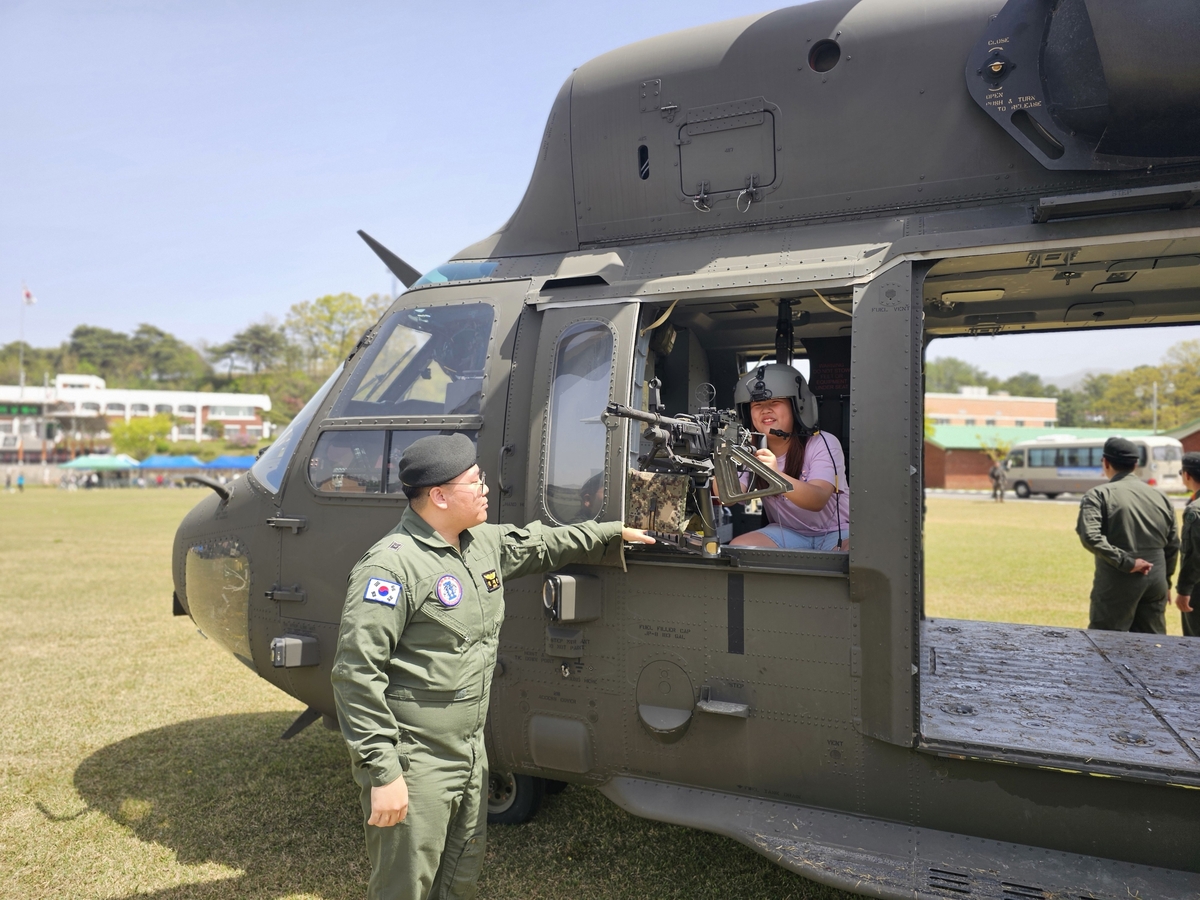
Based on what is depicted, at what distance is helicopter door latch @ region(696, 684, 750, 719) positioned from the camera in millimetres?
3281

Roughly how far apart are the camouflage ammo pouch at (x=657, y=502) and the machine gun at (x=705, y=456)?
0.05m

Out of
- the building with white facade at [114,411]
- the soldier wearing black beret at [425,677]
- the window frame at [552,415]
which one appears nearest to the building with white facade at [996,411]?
the building with white facade at [114,411]

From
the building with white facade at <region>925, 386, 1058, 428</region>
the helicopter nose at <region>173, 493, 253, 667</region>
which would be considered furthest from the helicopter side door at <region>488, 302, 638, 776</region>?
the building with white facade at <region>925, 386, 1058, 428</region>

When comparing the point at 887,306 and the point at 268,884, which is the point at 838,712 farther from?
the point at 268,884

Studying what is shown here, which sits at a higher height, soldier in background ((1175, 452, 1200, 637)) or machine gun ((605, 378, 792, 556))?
machine gun ((605, 378, 792, 556))

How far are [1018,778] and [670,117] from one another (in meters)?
3.41

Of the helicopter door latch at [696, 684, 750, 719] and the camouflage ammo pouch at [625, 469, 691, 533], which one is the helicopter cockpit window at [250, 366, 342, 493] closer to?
the camouflage ammo pouch at [625, 469, 691, 533]

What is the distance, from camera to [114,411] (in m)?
96.6

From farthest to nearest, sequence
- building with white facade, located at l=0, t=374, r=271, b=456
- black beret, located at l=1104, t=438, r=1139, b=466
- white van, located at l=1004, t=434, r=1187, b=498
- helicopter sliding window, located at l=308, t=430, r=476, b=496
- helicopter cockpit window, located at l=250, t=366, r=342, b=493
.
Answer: building with white facade, located at l=0, t=374, r=271, b=456 → white van, located at l=1004, t=434, r=1187, b=498 → black beret, located at l=1104, t=438, r=1139, b=466 → helicopter cockpit window, located at l=250, t=366, r=342, b=493 → helicopter sliding window, located at l=308, t=430, r=476, b=496

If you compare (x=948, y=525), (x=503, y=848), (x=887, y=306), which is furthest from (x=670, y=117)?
(x=948, y=525)

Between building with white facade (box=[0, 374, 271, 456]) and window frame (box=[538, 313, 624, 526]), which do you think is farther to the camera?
building with white facade (box=[0, 374, 271, 456])

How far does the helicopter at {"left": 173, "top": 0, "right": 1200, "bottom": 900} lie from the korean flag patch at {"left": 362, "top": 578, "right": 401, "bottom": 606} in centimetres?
95

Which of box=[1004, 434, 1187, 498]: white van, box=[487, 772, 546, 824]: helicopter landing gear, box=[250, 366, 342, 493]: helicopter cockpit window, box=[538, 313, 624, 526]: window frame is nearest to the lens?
box=[538, 313, 624, 526]: window frame

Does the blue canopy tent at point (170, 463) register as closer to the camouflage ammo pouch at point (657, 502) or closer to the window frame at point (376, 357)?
the window frame at point (376, 357)
